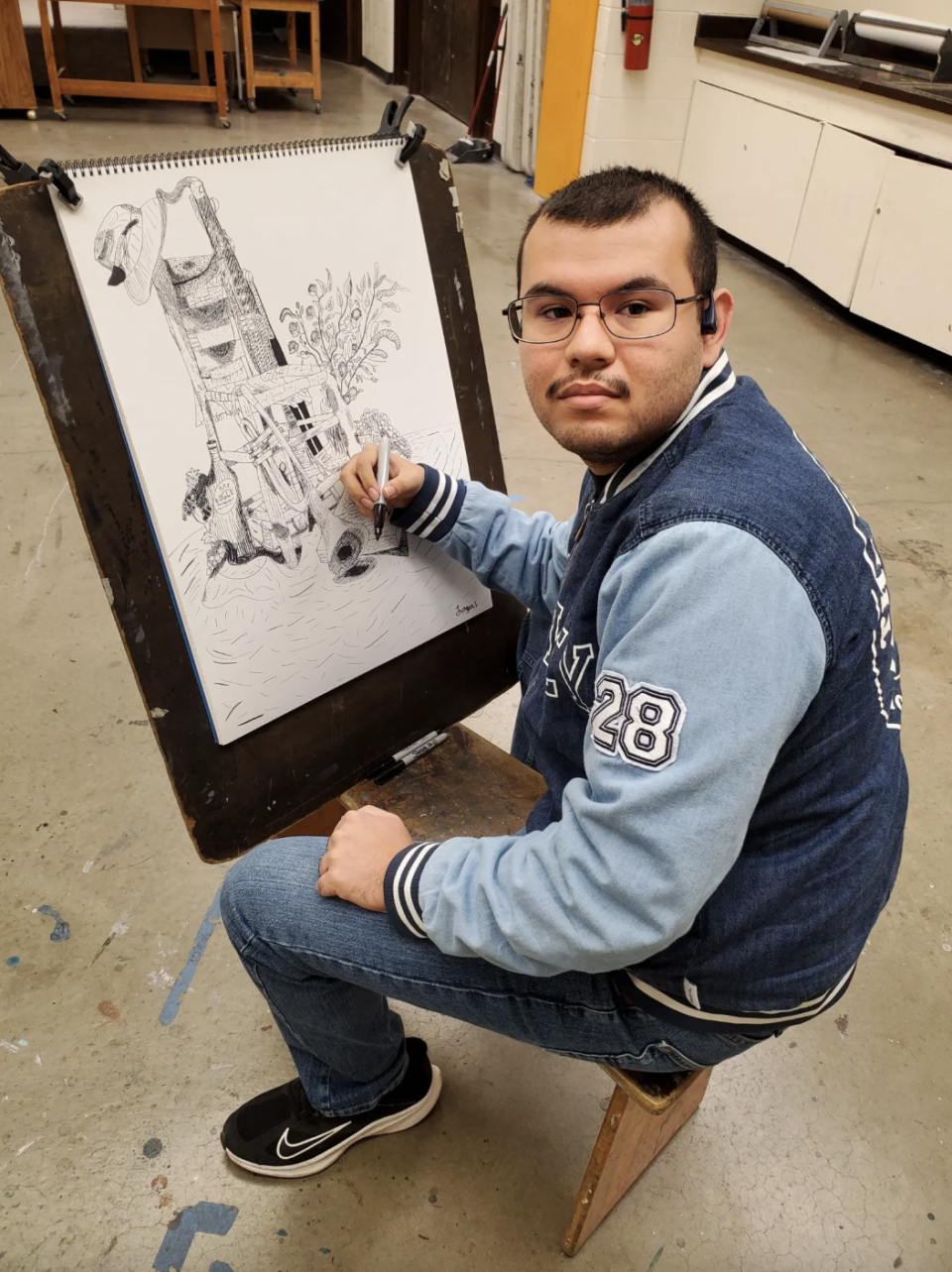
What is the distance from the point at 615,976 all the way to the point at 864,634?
419mm

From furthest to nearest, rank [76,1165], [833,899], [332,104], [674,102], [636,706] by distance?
[332,104]
[674,102]
[76,1165]
[833,899]
[636,706]

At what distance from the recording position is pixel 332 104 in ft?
22.0

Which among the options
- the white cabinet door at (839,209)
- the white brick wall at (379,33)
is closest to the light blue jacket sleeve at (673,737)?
the white cabinet door at (839,209)

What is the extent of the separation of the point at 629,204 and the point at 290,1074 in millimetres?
1246

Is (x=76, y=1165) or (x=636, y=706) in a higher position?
(x=636, y=706)

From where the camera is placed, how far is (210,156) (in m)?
1.00

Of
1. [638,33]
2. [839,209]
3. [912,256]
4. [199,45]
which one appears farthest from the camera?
[199,45]

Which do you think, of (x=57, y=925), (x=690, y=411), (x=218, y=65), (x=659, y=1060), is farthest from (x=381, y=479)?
(x=218, y=65)

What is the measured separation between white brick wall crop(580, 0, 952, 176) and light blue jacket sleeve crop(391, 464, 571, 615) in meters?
4.06

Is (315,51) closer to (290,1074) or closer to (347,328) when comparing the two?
(347,328)

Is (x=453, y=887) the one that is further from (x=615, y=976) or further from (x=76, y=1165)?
(x=76, y=1165)

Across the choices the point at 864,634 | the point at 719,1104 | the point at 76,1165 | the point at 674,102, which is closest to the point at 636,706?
the point at 864,634

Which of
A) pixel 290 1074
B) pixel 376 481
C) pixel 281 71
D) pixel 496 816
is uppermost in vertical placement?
pixel 376 481

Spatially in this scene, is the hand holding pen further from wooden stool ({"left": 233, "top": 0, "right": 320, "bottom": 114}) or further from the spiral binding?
wooden stool ({"left": 233, "top": 0, "right": 320, "bottom": 114})
